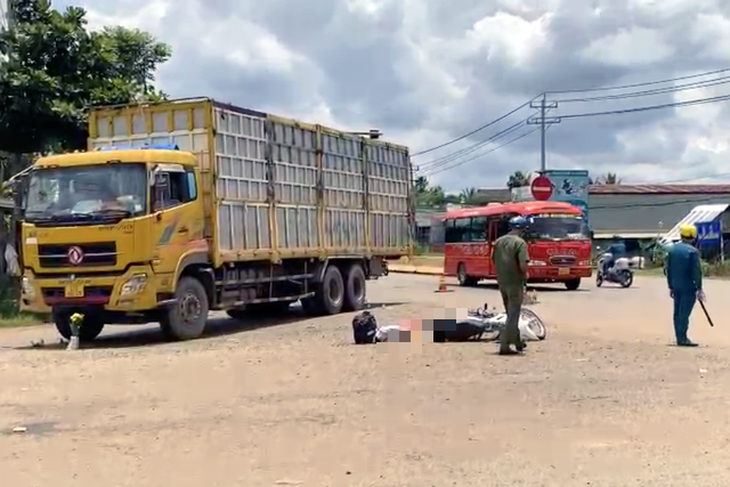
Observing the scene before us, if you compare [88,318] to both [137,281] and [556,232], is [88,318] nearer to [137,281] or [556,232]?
[137,281]

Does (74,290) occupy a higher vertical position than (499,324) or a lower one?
higher

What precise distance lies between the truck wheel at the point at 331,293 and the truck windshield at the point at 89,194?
6.68m

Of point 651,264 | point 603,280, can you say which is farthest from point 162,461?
point 651,264

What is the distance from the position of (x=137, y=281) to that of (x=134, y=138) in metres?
3.39

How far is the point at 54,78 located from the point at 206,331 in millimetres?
8341

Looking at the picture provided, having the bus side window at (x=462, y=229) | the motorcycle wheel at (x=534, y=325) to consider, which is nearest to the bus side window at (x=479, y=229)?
the bus side window at (x=462, y=229)

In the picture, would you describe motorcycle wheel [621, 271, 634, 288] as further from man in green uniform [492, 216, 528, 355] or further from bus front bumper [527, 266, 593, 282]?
man in green uniform [492, 216, 528, 355]

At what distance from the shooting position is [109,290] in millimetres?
16766

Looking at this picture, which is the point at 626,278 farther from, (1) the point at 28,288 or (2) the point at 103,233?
(1) the point at 28,288

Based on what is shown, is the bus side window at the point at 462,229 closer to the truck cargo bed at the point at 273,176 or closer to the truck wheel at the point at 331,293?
the truck cargo bed at the point at 273,176

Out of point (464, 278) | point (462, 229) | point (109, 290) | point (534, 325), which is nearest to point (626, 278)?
point (464, 278)

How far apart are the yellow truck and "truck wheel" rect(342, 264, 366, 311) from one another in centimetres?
21

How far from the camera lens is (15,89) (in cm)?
2420

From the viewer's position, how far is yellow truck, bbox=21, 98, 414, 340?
16.7 metres
